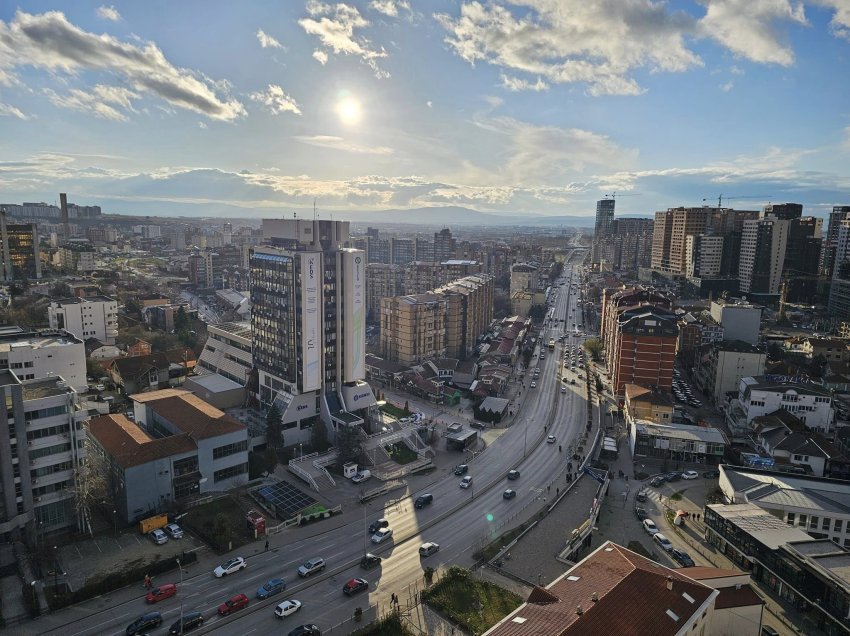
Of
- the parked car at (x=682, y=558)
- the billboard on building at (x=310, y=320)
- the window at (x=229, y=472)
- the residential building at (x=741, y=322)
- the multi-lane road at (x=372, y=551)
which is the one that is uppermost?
the billboard on building at (x=310, y=320)

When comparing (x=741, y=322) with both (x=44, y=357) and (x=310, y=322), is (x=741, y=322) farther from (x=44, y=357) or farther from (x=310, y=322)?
(x=44, y=357)

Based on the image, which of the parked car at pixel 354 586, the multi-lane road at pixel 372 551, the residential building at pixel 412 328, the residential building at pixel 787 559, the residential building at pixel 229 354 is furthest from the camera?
the residential building at pixel 412 328

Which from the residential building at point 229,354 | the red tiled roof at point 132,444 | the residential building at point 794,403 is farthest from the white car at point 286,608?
the residential building at point 794,403

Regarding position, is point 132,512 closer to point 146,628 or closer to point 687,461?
point 146,628

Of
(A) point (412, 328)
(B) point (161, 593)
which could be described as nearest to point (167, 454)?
(B) point (161, 593)

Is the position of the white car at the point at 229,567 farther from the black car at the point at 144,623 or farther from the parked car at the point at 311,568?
the black car at the point at 144,623

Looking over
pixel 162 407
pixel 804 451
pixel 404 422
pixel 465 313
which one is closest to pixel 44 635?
pixel 162 407
